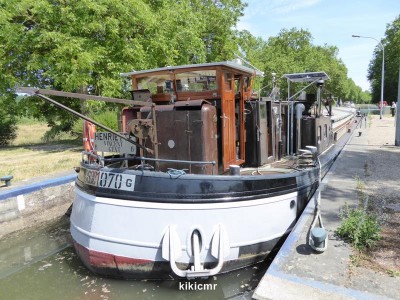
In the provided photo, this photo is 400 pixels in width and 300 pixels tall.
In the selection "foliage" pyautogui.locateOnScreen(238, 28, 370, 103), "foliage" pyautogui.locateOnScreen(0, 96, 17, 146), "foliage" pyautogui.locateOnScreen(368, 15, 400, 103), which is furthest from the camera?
"foliage" pyautogui.locateOnScreen(368, 15, 400, 103)

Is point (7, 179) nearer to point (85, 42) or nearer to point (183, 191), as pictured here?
point (183, 191)

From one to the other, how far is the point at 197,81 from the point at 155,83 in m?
0.87

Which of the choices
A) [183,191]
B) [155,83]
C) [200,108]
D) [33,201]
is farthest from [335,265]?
[33,201]

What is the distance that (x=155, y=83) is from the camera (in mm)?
5953

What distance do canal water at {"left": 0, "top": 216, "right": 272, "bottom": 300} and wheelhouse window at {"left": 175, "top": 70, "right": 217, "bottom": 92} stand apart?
2.71 metres

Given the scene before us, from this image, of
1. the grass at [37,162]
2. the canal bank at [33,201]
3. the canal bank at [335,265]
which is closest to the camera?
the canal bank at [335,265]

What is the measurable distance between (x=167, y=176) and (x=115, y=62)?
9.92m

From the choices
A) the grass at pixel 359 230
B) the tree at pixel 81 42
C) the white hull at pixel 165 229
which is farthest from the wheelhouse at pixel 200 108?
the tree at pixel 81 42

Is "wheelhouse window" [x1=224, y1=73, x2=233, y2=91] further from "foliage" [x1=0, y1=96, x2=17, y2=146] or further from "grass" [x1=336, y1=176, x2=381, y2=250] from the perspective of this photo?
"foliage" [x1=0, y1=96, x2=17, y2=146]

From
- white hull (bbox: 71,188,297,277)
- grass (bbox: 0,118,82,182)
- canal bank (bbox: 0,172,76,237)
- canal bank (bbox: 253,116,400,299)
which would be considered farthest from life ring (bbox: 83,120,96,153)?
canal bank (bbox: 253,116,400,299)

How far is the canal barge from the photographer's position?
4289 mm

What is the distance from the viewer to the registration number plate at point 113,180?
4.32 m

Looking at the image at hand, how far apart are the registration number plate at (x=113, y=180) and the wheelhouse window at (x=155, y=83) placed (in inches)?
74.1

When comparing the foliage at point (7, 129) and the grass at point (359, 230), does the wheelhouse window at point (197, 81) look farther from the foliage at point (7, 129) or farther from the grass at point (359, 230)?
the foliage at point (7, 129)
